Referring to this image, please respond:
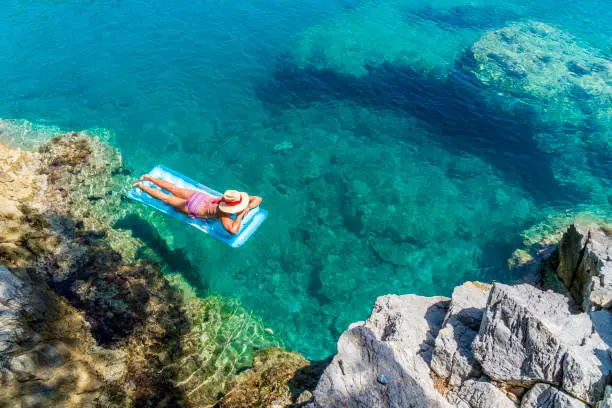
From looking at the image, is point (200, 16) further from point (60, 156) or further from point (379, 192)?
point (379, 192)

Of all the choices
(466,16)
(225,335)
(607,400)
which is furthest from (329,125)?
(466,16)

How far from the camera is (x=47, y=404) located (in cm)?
543

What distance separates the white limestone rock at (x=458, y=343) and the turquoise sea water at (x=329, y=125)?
3.93 m

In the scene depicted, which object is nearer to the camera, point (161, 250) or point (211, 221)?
point (211, 221)

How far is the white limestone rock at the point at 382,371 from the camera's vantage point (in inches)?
181

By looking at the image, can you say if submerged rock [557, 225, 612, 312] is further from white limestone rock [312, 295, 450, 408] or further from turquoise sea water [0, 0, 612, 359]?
white limestone rock [312, 295, 450, 408]

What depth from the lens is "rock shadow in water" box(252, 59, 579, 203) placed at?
13.7 metres

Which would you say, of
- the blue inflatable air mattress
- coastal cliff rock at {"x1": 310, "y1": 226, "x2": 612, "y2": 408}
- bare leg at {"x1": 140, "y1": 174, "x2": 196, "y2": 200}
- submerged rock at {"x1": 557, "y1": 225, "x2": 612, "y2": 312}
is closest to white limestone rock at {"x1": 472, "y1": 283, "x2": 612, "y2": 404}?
coastal cliff rock at {"x1": 310, "y1": 226, "x2": 612, "y2": 408}

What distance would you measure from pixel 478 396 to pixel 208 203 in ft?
23.7

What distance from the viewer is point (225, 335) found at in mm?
8562

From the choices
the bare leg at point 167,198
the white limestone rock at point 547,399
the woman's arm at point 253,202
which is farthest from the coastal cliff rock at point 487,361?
the bare leg at point 167,198

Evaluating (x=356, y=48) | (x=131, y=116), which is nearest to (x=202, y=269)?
(x=131, y=116)

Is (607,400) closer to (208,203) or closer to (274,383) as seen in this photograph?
(274,383)

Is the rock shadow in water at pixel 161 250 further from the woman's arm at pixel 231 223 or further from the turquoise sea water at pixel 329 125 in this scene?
the woman's arm at pixel 231 223
